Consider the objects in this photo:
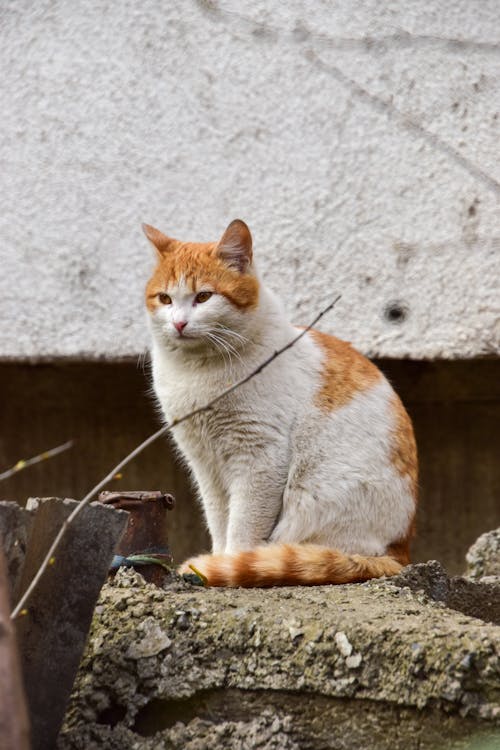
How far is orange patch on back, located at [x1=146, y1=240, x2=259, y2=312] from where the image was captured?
2.67 metres

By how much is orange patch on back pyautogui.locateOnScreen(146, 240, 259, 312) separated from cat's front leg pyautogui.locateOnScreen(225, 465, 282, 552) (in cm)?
46

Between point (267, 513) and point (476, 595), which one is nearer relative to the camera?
point (476, 595)

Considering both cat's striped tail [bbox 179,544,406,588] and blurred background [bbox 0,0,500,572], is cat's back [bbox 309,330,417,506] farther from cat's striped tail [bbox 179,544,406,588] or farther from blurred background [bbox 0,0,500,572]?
blurred background [bbox 0,0,500,572]

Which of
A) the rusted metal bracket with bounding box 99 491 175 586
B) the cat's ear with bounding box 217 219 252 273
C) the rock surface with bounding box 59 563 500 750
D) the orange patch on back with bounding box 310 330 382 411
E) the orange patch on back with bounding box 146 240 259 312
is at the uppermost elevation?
the cat's ear with bounding box 217 219 252 273

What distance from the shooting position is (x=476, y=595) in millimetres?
2271

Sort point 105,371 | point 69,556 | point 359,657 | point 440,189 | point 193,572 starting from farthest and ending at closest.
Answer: point 105,371 < point 440,189 < point 193,572 < point 69,556 < point 359,657

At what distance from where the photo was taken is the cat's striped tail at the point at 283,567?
89.3 inches

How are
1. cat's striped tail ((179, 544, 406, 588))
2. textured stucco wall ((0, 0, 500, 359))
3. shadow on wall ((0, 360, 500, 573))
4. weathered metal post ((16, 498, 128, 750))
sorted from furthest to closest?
shadow on wall ((0, 360, 500, 573)) → textured stucco wall ((0, 0, 500, 359)) → cat's striped tail ((179, 544, 406, 588)) → weathered metal post ((16, 498, 128, 750))

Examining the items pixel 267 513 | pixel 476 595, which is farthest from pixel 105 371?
pixel 476 595

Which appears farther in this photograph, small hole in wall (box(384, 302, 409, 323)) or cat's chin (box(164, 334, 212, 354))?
small hole in wall (box(384, 302, 409, 323))

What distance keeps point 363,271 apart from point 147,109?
924 mm

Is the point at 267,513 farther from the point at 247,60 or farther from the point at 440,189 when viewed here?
the point at 247,60

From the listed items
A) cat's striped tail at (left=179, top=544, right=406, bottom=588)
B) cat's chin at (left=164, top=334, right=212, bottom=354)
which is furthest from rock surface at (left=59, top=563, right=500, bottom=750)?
cat's chin at (left=164, top=334, right=212, bottom=354)

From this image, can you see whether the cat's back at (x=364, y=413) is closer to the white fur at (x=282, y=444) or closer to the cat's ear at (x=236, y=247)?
the white fur at (x=282, y=444)
